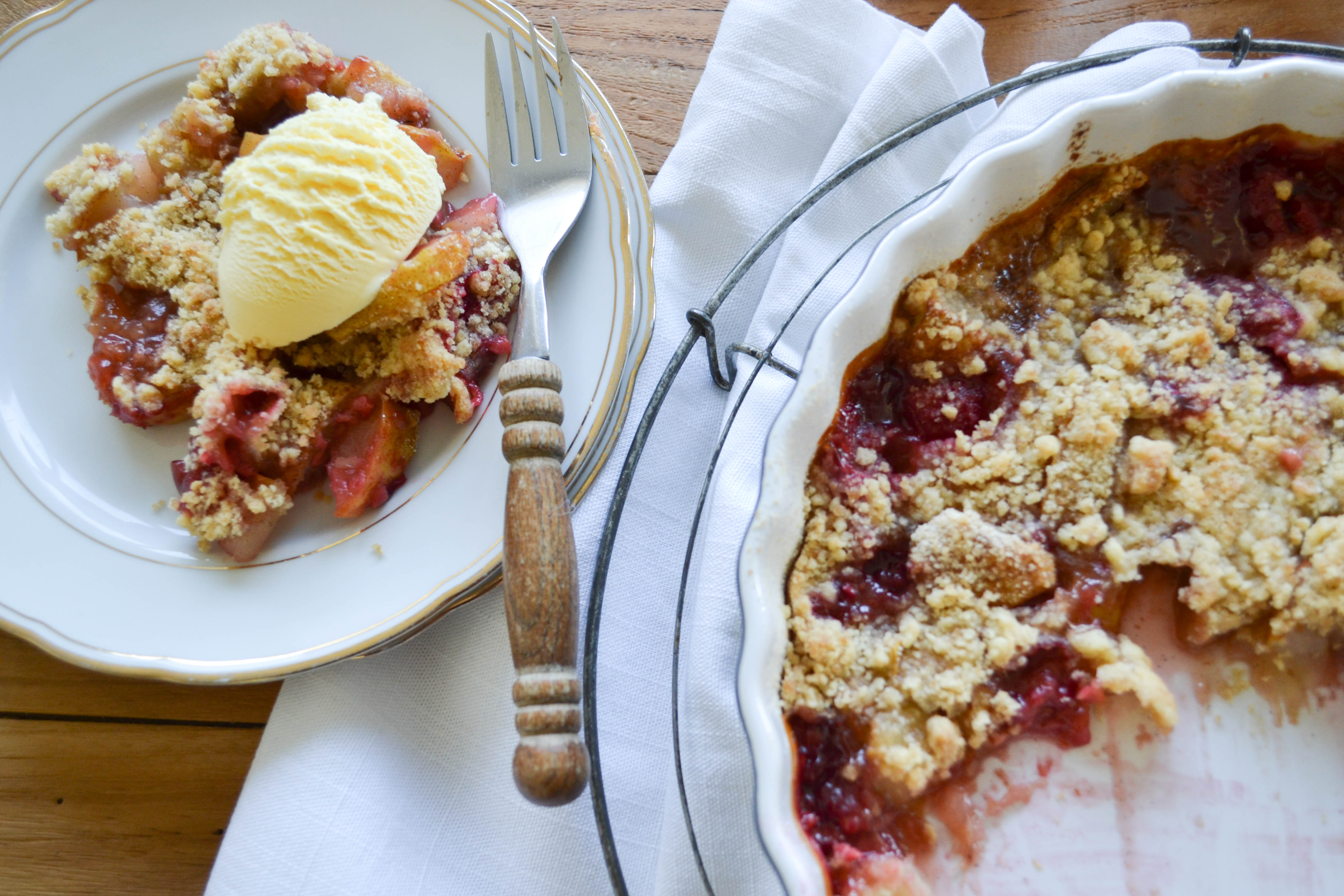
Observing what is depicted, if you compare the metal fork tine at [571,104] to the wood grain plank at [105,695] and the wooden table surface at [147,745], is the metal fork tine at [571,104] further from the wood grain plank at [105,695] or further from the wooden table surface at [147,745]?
the wood grain plank at [105,695]

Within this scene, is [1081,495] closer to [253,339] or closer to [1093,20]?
[1093,20]

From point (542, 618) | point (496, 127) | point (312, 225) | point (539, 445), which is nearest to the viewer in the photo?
point (542, 618)

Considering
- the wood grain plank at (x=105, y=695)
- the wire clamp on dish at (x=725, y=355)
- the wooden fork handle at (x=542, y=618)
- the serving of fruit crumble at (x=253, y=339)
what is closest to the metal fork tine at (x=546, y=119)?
the serving of fruit crumble at (x=253, y=339)

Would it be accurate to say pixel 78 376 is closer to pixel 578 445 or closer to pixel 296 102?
pixel 296 102

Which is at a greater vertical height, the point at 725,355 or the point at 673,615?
the point at 725,355

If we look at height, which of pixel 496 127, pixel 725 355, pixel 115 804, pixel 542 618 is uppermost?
pixel 496 127

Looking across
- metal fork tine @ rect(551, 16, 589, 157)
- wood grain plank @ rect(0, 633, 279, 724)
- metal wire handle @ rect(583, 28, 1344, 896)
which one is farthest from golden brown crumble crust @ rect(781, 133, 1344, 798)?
wood grain plank @ rect(0, 633, 279, 724)

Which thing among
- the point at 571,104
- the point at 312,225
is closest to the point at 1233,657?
the point at 571,104

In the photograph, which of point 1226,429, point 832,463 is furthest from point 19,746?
point 1226,429
